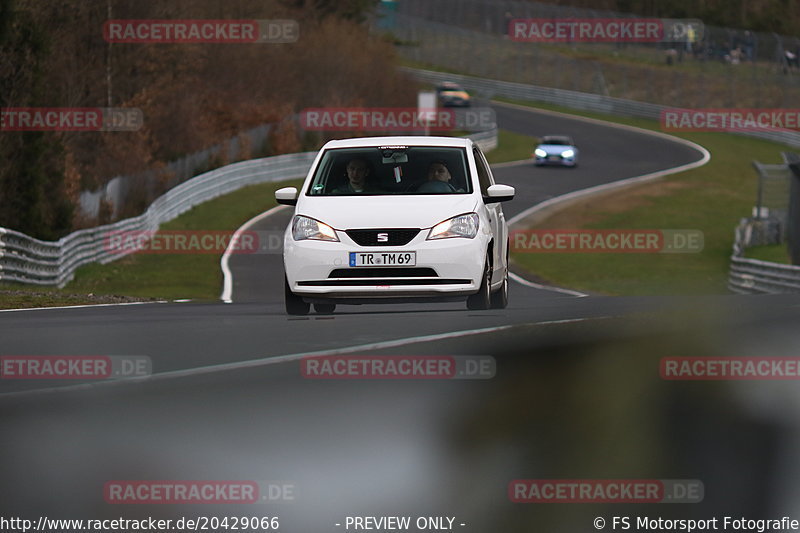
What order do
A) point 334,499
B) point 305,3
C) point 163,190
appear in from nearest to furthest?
point 334,499 → point 163,190 → point 305,3

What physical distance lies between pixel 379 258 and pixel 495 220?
1.71 metres

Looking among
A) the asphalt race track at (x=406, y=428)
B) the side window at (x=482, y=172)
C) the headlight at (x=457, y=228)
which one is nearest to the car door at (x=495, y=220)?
the side window at (x=482, y=172)

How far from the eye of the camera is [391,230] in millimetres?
11430

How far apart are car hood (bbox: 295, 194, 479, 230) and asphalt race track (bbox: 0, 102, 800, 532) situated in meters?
2.48

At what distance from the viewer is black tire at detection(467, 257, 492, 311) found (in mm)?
11906

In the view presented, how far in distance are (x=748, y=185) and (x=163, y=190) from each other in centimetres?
2564

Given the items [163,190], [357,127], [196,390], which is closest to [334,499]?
[196,390]

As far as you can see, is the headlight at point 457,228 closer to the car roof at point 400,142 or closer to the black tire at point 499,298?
the car roof at point 400,142

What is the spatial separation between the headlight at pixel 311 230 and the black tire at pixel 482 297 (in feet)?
4.81

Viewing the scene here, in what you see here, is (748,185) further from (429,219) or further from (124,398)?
A: (124,398)

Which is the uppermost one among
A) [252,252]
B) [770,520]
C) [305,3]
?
[305,3]

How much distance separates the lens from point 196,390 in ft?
22.6

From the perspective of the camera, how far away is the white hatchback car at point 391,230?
11445 mm

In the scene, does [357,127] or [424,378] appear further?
[357,127]
